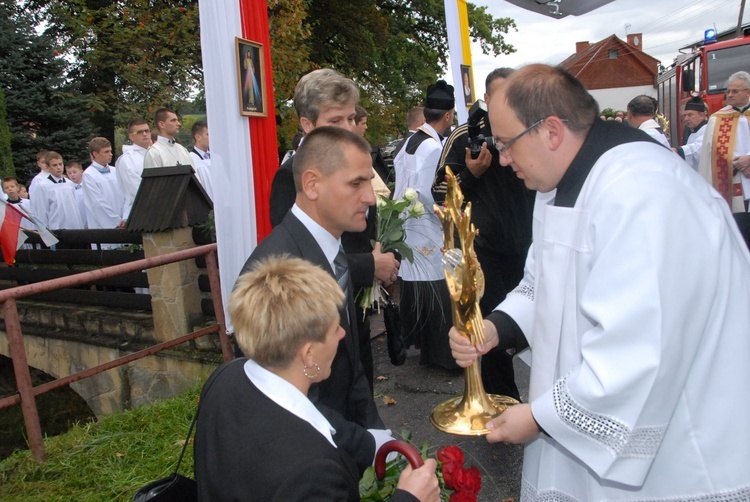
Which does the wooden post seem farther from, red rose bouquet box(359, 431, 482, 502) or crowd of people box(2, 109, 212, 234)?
crowd of people box(2, 109, 212, 234)

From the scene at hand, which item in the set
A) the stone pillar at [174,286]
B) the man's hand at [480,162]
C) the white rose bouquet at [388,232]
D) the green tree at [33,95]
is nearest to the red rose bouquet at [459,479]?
the white rose bouquet at [388,232]

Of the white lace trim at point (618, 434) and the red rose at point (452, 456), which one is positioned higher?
the white lace trim at point (618, 434)

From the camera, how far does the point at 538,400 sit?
5.90ft

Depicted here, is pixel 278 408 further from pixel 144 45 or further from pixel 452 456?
pixel 144 45

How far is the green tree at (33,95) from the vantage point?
14.8m

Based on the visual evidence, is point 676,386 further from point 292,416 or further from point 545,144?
point 292,416

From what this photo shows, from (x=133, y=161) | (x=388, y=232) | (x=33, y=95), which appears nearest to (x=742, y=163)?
(x=388, y=232)

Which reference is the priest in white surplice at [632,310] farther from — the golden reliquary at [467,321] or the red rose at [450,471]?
the golden reliquary at [467,321]

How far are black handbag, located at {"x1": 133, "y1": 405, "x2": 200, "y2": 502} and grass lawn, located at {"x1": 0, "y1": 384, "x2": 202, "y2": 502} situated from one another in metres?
1.92

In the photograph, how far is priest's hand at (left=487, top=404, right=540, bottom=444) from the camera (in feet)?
5.99

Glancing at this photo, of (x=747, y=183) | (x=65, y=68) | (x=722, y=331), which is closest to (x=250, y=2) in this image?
(x=722, y=331)

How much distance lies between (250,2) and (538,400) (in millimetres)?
3403

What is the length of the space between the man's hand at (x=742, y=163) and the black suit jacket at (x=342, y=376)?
19.4ft

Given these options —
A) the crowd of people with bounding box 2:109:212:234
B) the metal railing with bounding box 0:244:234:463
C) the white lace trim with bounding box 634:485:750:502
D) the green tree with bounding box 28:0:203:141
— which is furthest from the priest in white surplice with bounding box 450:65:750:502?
the green tree with bounding box 28:0:203:141
